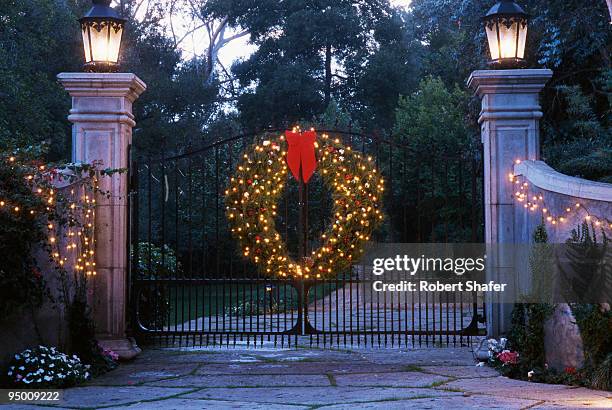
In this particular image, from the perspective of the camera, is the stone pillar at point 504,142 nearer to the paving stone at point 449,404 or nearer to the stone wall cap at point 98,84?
the paving stone at point 449,404

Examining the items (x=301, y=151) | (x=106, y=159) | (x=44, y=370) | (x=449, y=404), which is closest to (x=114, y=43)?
(x=106, y=159)

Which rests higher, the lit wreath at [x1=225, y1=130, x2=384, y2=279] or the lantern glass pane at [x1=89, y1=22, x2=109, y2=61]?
the lantern glass pane at [x1=89, y1=22, x2=109, y2=61]

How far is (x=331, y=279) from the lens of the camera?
9.22 m

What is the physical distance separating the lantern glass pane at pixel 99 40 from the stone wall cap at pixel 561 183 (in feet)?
14.4

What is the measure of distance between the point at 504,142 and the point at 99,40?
169 inches

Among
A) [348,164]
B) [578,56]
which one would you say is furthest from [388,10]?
[348,164]

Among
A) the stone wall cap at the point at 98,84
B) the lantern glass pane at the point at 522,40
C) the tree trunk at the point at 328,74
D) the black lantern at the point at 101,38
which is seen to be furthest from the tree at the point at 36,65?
the tree trunk at the point at 328,74

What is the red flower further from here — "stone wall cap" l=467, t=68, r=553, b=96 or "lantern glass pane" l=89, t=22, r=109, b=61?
Answer: "lantern glass pane" l=89, t=22, r=109, b=61

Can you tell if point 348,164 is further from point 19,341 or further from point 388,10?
point 388,10

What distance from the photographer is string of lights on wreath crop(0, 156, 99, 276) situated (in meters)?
6.83

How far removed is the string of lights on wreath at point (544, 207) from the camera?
6.33 meters

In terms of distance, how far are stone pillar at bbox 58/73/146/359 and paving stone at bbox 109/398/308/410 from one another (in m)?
2.55

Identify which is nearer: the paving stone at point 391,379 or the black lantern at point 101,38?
the paving stone at point 391,379

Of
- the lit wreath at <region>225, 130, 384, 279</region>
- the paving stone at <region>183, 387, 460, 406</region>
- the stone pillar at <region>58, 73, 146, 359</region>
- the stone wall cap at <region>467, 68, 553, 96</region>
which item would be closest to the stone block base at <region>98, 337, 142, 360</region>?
the stone pillar at <region>58, 73, 146, 359</region>
